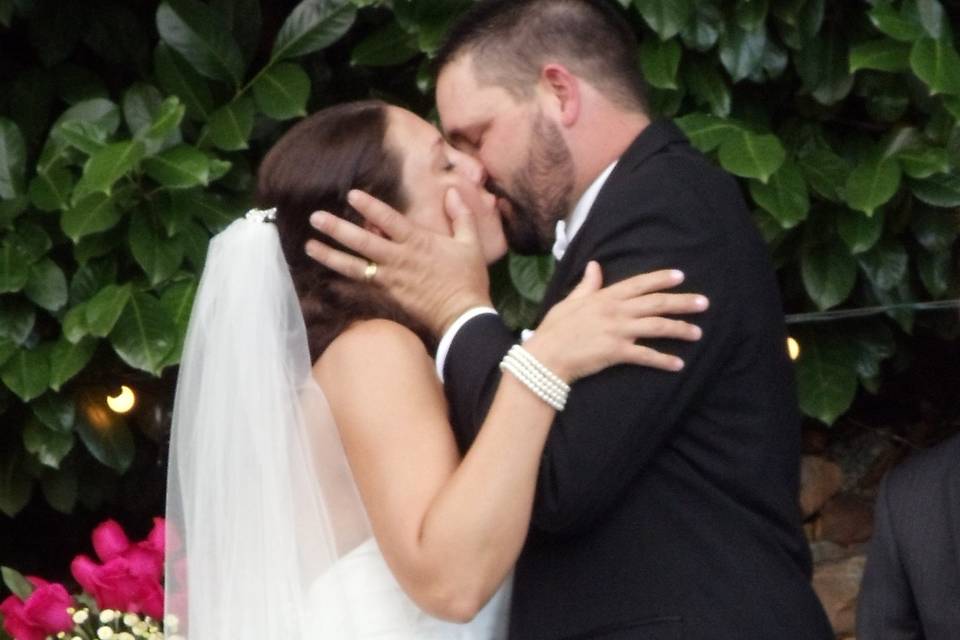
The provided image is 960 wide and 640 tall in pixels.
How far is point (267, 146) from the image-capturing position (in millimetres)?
4305

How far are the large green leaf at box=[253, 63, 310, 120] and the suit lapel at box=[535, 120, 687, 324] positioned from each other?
140 cm

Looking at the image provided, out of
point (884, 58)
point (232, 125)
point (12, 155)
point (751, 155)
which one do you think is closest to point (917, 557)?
point (751, 155)

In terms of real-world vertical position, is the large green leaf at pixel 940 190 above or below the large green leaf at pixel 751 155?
below

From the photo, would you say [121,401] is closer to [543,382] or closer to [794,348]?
[794,348]

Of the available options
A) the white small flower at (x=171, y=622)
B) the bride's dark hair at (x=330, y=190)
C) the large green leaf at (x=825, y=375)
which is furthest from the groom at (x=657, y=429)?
the large green leaf at (x=825, y=375)

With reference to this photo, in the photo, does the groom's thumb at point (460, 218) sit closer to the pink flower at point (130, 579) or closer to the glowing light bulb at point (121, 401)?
the pink flower at point (130, 579)

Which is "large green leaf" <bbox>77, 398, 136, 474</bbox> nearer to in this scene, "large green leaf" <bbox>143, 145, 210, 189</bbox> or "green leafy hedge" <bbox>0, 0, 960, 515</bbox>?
"green leafy hedge" <bbox>0, 0, 960, 515</bbox>

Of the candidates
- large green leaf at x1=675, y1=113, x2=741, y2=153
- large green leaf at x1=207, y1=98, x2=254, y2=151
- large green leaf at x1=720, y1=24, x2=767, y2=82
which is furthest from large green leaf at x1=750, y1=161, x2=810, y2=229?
large green leaf at x1=207, y1=98, x2=254, y2=151

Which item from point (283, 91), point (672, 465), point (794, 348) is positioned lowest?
point (794, 348)

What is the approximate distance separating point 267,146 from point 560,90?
5.48 ft

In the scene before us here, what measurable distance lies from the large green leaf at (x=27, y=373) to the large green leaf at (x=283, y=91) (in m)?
0.76

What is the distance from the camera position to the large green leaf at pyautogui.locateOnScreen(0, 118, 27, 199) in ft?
13.1

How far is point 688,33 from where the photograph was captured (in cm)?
384

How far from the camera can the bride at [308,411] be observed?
263 centimetres
